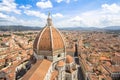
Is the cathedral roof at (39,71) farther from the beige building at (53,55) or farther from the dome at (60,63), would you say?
the dome at (60,63)

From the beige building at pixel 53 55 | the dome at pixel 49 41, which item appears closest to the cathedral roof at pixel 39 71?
the beige building at pixel 53 55

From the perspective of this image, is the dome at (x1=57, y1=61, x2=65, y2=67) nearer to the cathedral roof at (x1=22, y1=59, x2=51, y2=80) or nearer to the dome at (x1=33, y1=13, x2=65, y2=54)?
the cathedral roof at (x1=22, y1=59, x2=51, y2=80)

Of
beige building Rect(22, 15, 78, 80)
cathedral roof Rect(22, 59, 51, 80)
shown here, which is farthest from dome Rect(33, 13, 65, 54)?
cathedral roof Rect(22, 59, 51, 80)

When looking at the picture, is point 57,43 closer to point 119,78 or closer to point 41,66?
point 41,66

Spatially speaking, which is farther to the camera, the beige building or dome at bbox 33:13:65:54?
dome at bbox 33:13:65:54

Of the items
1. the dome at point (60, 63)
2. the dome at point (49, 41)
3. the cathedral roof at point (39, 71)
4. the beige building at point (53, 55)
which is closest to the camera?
the cathedral roof at point (39, 71)

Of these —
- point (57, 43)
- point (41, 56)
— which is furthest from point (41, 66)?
point (57, 43)

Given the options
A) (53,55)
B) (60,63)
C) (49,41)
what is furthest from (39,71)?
(49,41)

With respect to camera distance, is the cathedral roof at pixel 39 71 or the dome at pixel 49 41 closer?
the cathedral roof at pixel 39 71
